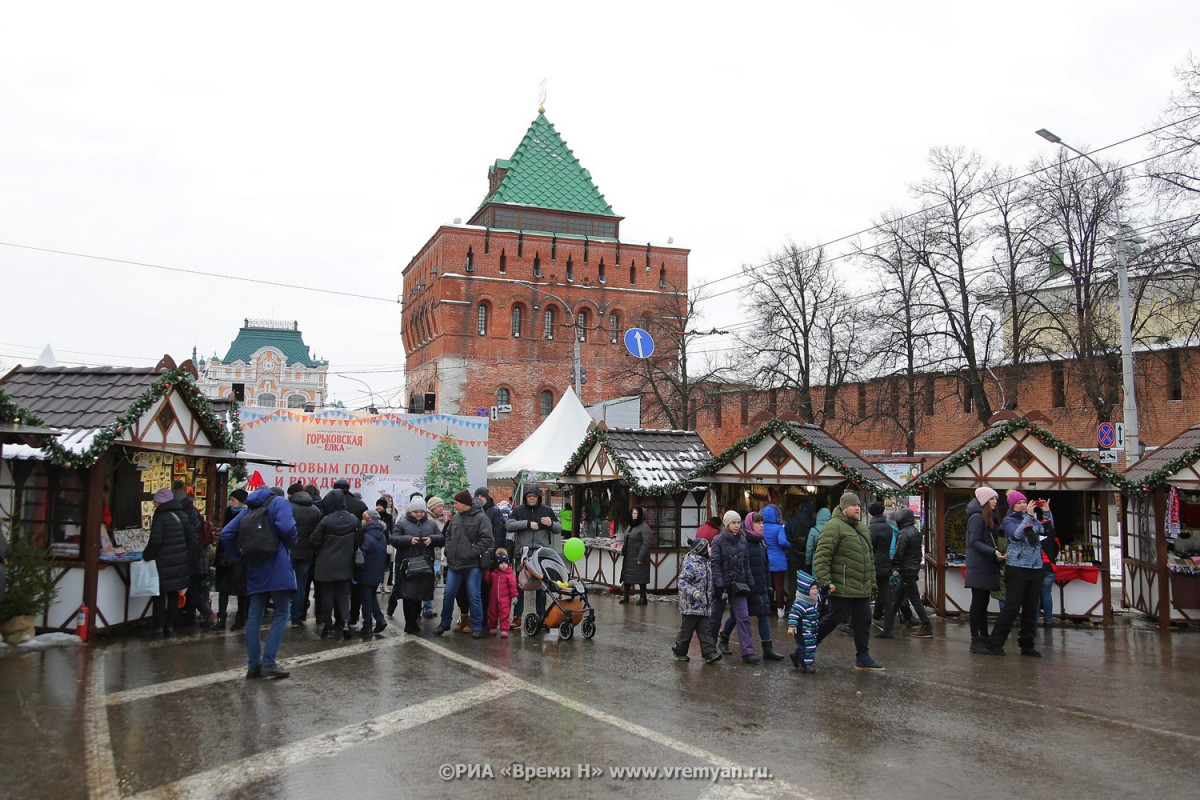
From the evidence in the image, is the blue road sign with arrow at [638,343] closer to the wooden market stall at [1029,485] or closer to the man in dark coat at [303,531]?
the wooden market stall at [1029,485]

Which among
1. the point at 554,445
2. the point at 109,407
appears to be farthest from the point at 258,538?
the point at 554,445

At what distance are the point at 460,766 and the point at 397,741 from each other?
31.5 inches

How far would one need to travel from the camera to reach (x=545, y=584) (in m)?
11.8

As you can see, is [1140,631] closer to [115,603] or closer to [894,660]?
[894,660]

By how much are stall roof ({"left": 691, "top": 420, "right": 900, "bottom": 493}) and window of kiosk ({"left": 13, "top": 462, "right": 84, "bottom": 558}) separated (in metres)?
10.1

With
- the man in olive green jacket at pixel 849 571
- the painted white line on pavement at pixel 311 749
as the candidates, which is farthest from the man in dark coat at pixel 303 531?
the man in olive green jacket at pixel 849 571

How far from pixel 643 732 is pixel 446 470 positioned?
49.3ft

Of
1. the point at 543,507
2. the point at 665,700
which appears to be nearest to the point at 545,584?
the point at 543,507

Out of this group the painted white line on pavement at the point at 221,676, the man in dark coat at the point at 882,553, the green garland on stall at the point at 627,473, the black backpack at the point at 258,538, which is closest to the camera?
the painted white line on pavement at the point at 221,676

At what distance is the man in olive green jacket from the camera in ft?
32.6

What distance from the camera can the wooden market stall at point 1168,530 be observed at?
1362 centimetres

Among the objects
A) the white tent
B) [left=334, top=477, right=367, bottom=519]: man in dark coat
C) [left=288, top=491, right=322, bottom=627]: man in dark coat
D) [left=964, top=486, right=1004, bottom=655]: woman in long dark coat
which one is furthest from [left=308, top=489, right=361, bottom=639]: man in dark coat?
the white tent

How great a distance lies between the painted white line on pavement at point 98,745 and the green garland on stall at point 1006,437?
→ 11289 millimetres

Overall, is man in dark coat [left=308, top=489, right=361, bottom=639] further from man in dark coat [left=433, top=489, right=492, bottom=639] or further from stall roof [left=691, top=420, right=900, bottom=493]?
stall roof [left=691, top=420, right=900, bottom=493]
